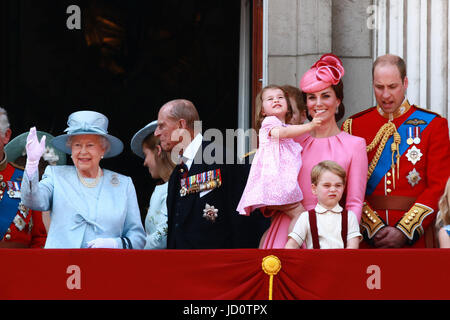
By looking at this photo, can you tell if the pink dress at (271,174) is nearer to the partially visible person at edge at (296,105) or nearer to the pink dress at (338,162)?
the pink dress at (338,162)

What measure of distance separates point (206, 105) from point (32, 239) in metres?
3.97

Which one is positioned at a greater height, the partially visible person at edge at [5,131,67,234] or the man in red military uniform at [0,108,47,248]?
the partially visible person at edge at [5,131,67,234]

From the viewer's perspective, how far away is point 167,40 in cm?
1137

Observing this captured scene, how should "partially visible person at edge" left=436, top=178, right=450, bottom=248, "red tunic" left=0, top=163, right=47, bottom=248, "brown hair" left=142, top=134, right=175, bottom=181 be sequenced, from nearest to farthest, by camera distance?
1. "partially visible person at edge" left=436, top=178, right=450, bottom=248
2. "red tunic" left=0, top=163, right=47, bottom=248
3. "brown hair" left=142, top=134, right=175, bottom=181

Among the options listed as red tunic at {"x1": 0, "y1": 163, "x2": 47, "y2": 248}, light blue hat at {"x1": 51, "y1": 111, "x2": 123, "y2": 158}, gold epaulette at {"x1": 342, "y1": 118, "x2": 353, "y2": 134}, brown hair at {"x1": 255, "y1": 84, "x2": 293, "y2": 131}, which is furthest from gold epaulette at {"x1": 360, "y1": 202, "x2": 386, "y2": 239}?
red tunic at {"x1": 0, "y1": 163, "x2": 47, "y2": 248}

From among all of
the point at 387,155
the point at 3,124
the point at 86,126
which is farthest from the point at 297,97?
the point at 3,124

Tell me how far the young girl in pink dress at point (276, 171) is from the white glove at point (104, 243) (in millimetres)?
774

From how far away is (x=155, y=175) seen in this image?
783 centimetres

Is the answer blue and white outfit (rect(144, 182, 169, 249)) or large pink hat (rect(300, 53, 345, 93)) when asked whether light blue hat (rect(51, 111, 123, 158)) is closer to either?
blue and white outfit (rect(144, 182, 169, 249))

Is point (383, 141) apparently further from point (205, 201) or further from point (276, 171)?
point (205, 201)

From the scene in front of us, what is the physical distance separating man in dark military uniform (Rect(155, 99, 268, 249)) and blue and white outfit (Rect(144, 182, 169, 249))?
0.19 meters

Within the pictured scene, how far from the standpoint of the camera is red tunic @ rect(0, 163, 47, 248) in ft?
23.5

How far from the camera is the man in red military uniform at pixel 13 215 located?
7090 millimetres
